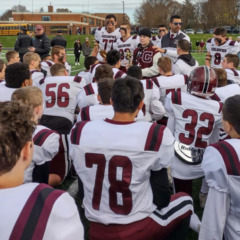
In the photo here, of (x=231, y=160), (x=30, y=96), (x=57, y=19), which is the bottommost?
(x=231, y=160)

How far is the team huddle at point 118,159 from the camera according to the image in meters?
→ 1.42

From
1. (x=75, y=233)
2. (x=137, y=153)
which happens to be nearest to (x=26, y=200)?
(x=75, y=233)

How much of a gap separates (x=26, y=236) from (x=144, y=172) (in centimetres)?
115

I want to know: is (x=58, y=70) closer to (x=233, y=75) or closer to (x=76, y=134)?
(x=76, y=134)

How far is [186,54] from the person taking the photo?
6.43 metres

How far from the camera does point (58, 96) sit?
4.72 metres

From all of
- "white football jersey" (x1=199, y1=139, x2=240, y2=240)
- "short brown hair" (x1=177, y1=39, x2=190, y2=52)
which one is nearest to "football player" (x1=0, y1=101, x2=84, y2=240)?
"white football jersey" (x1=199, y1=139, x2=240, y2=240)

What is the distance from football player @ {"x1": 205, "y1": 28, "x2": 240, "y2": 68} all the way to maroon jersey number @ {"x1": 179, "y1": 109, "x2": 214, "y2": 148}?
523cm

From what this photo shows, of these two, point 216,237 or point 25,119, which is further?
point 216,237

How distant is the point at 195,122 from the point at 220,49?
6.00m

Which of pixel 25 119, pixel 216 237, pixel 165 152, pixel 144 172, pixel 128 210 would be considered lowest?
pixel 216 237

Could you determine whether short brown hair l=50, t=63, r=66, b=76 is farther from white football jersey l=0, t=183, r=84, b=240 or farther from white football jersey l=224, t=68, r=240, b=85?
white football jersey l=0, t=183, r=84, b=240

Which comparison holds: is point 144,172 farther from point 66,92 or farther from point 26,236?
point 66,92

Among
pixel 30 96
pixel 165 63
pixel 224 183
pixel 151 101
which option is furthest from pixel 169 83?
pixel 224 183
